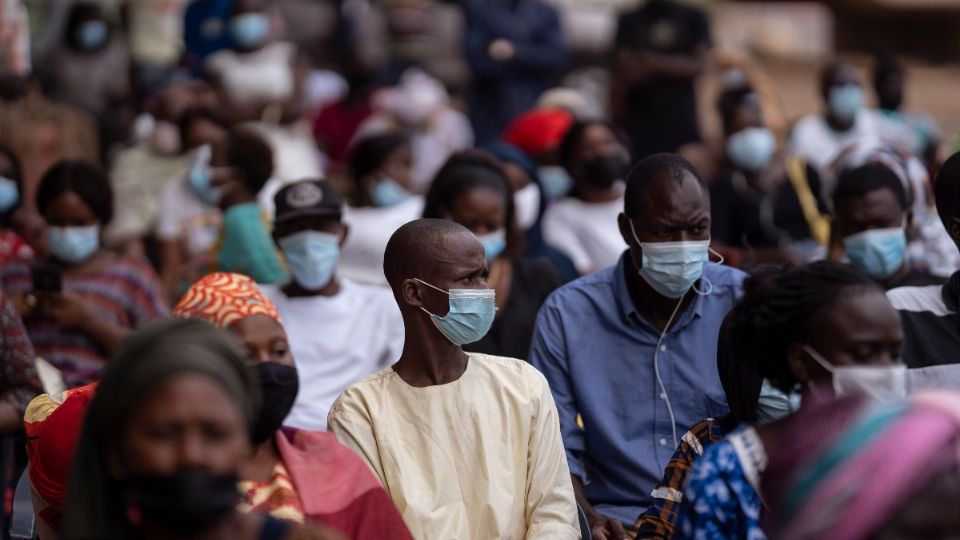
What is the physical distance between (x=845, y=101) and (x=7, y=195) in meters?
6.52

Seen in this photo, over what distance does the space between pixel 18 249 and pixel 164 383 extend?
4.19 m

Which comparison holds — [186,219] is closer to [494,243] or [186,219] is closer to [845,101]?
[494,243]

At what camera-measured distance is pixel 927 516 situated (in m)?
3.24

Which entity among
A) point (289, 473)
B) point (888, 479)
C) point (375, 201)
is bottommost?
point (375, 201)

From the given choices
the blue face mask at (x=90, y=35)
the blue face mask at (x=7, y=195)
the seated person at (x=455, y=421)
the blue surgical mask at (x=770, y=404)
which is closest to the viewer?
the blue surgical mask at (x=770, y=404)

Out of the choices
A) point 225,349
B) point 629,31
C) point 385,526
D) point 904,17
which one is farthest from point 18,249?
point 904,17

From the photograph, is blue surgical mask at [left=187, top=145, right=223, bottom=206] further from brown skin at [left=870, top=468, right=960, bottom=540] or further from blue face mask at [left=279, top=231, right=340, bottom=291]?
brown skin at [left=870, top=468, right=960, bottom=540]

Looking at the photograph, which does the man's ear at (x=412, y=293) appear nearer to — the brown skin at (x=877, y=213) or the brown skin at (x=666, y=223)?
the brown skin at (x=666, y=223)

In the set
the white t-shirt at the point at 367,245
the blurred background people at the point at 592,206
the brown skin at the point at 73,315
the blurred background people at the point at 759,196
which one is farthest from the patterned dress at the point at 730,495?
the blurred background people at the point at 592,206

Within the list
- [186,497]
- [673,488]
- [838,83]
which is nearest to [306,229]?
[673,488]

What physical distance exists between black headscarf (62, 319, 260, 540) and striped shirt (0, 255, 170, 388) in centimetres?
327

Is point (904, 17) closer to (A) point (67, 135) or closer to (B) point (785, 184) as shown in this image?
(B) point (785, 184)

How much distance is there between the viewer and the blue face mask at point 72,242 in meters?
7.19

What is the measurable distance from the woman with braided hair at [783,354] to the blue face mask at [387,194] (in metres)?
4.71
